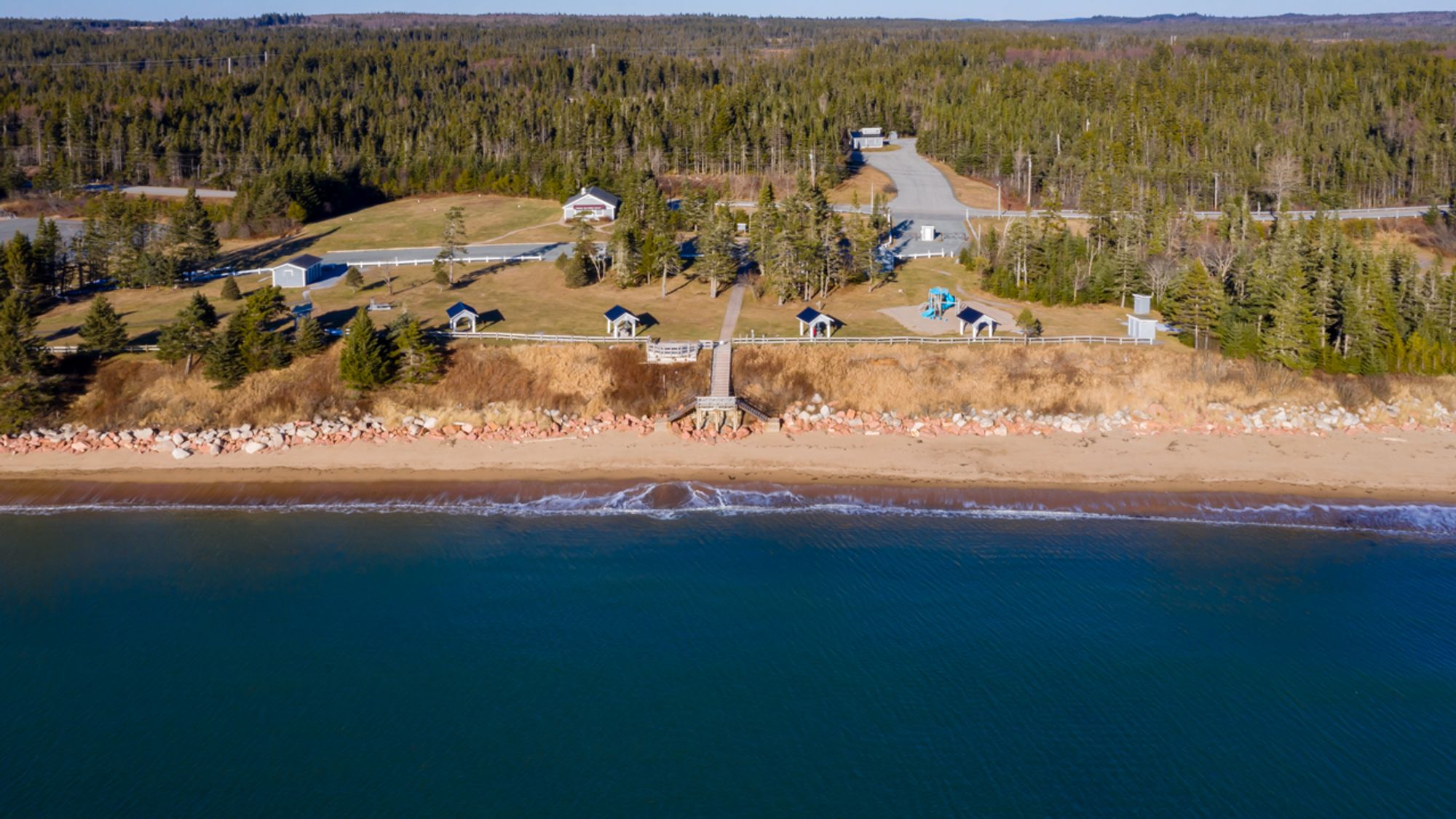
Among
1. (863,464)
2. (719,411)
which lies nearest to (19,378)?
(719,411)

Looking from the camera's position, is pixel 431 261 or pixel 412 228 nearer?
pixel 431 261

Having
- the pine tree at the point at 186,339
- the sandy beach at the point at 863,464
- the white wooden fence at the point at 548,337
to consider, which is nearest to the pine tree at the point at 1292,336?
the sandy beach at the point at 863,464

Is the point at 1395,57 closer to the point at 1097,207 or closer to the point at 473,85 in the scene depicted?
the point at 1097,207

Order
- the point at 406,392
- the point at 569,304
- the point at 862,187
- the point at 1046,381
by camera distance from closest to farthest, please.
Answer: the point at 406,392 → the point at 1046,381 → the point at 569,304 → the point at 862,187

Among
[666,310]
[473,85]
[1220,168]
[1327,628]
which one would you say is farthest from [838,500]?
[473,85]

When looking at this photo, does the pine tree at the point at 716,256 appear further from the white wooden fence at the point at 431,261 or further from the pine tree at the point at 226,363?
the pine tree at the point at 226,363

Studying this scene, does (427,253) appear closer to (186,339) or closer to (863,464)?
(186,339)
